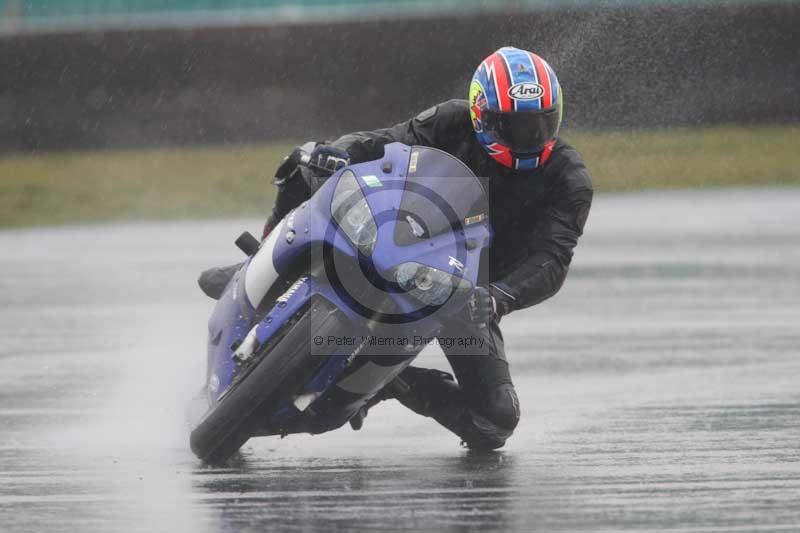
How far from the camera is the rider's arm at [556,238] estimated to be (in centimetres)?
668

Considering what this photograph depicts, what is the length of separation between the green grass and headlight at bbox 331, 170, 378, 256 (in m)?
11.7

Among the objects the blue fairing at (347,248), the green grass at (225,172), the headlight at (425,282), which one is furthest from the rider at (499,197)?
the green grass at (225,172)

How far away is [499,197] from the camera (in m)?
6.87

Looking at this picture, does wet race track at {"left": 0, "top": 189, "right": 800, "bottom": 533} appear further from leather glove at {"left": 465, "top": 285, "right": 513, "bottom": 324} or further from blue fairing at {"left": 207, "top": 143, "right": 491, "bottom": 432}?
leather glove at {"left": 465, "top": 285, "right": 513, "bottom": 324}

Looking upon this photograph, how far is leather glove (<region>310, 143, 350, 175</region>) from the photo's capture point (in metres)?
6.32

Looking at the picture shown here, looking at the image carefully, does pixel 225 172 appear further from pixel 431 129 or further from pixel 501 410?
pixel 501 410

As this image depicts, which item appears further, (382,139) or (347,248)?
(382,139)

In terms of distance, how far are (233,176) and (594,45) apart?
5627 millimetres

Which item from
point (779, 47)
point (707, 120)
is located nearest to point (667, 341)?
point (779, 47)

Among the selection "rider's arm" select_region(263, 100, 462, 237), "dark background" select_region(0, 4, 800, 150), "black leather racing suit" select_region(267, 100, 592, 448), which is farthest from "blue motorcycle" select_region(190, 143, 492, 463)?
"dark background" select_region(0, 4, 800, 150)

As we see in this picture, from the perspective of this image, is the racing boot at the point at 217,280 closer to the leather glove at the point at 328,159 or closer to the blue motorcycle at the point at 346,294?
the blue motorcycle at the point at 346,294

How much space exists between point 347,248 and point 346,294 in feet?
0.56

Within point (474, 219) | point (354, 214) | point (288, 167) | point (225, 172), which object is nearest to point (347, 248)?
point (354, 214)

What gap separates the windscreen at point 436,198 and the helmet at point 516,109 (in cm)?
50
